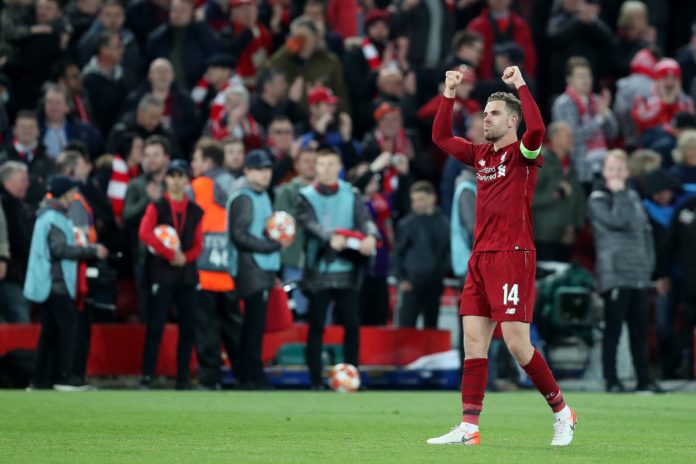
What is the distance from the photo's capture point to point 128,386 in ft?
56.7

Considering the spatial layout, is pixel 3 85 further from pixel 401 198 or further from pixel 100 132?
pixel 401 198

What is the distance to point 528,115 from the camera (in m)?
9.45

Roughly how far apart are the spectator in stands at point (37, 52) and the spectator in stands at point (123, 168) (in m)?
2.24

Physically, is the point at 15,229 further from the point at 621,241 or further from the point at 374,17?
the point at 374,17

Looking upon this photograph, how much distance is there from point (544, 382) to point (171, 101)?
449 inches

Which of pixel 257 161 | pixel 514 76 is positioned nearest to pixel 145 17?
pixel 257 161

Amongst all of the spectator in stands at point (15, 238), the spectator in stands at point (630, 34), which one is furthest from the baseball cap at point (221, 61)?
the spectator in stands at point (630, 34)

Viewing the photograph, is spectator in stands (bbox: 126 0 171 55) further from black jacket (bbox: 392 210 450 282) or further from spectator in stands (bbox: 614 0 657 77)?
spectator in stands (bbox: 614 0 657 77)

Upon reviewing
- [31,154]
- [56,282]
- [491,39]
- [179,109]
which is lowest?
[56,282]

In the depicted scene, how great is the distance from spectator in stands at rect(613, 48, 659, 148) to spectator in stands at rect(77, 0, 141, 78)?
7408 millimetres

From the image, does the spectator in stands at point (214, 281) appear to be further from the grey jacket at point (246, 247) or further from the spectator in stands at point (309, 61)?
the spectator in stands at point (309, 61)

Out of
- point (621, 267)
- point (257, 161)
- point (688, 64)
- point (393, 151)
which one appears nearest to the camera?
point (257, 161)

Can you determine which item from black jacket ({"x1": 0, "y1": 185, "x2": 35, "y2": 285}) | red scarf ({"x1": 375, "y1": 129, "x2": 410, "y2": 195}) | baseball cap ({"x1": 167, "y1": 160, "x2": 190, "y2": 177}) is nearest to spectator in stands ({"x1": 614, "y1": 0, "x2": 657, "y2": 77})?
red scarf ({"x1": 375, "y1": 129, "x2": 410, "y2": 195})

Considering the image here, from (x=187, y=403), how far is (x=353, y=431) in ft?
10.8
